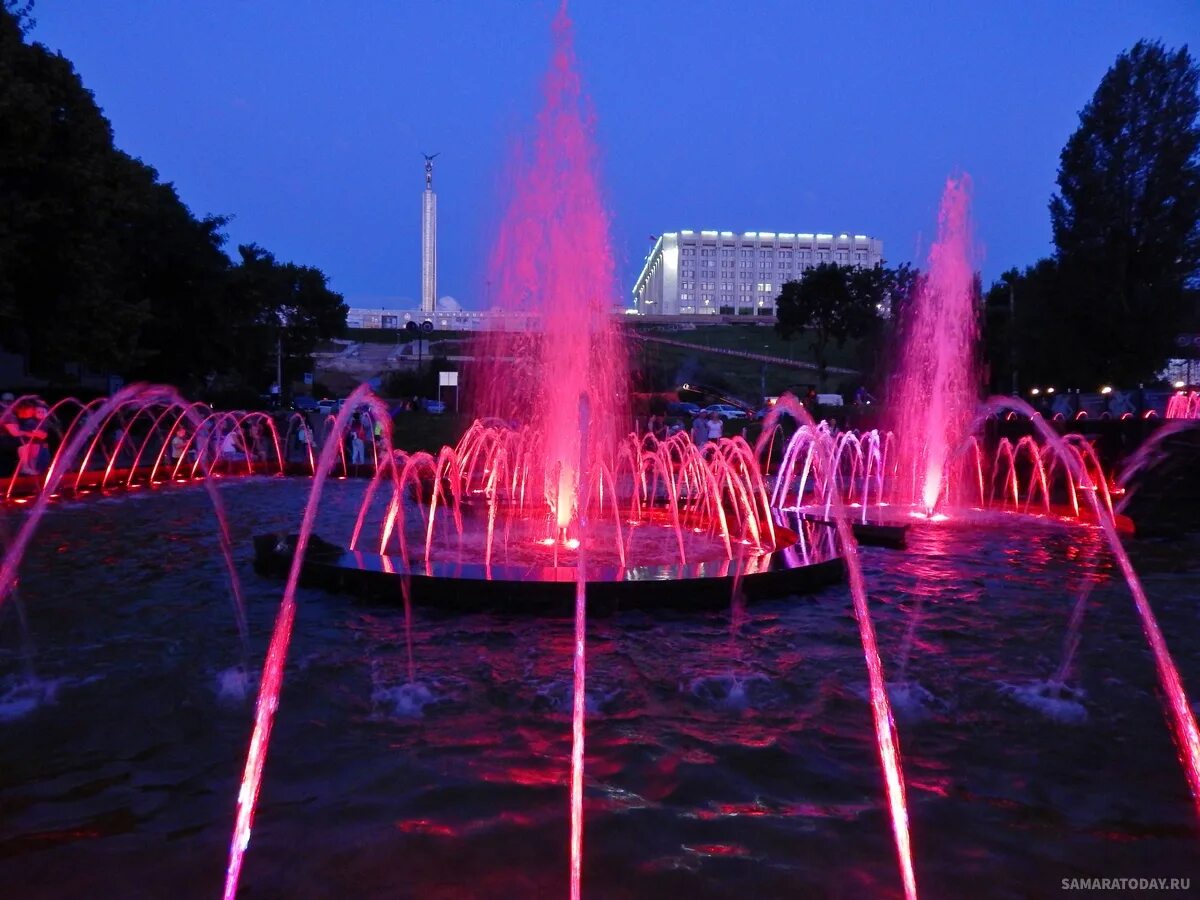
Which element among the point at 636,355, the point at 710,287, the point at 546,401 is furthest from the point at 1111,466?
the point at 710,287

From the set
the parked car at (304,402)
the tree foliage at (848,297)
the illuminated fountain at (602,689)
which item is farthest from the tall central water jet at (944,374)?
the parked car at (304,402)

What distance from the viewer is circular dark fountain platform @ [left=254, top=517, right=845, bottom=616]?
717 cm

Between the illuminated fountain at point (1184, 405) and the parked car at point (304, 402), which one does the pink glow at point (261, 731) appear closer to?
the illuminated fountain at point (1184, 405)

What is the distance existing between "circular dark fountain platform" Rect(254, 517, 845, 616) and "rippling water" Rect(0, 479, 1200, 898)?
20 centimetres

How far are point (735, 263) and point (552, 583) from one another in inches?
5224

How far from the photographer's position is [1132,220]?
33.2m

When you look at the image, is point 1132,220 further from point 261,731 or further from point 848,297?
point 261,731

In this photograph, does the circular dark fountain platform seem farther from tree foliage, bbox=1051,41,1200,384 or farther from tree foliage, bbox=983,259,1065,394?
tree foliage, bbox=1051,41,1200,384

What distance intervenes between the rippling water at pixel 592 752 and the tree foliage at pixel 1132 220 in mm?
29327

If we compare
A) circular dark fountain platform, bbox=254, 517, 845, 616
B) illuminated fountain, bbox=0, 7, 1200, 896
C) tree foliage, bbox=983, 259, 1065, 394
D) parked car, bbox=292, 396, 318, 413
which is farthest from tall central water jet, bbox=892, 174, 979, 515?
parked car, bbox=292, 396, 318, 413

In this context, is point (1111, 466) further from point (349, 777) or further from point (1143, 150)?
point (1143, 150)

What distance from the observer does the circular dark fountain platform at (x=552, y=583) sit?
717cm

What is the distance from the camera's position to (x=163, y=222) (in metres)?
29.5

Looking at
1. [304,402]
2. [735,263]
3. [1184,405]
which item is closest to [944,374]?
[1184,405]
